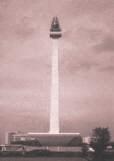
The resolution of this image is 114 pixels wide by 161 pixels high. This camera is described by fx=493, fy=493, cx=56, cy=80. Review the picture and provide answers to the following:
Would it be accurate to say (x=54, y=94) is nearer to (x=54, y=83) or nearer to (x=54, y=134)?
(x=54, y=83)

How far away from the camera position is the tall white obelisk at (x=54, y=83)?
2089 cm

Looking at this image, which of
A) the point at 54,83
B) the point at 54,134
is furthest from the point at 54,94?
the point at 54,134

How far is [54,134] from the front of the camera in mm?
19891

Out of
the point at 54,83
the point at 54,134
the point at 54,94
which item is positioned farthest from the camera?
the point at 54,83

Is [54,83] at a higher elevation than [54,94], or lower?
higher

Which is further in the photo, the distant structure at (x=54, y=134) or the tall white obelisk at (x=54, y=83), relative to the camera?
the tall white obelisk at (x=54, y=83)

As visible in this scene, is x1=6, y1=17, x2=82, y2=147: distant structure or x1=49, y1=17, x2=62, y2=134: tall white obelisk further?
x1=49, y1=17, x2=62, y2=134: tall white obelisk

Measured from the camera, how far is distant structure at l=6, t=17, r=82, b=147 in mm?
18016

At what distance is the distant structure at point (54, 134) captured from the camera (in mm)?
18016

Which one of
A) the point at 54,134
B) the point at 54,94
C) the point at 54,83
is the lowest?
the point at 54,134

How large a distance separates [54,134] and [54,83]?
2.55 m

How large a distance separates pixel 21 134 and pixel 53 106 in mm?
3446

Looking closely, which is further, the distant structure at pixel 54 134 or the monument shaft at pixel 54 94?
the monument shaft at pixel 54 94

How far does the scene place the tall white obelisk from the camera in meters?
20.9
